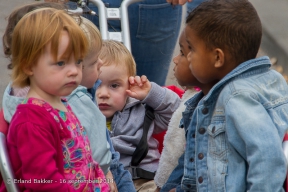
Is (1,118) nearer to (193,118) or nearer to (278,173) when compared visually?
(193,118)

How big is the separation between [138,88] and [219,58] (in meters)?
0.87

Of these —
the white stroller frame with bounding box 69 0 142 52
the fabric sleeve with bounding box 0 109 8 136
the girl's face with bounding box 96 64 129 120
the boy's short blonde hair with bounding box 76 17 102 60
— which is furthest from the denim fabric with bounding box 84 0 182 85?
the fabric sleeve with bounding box 0 109 8 136

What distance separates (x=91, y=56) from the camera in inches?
109

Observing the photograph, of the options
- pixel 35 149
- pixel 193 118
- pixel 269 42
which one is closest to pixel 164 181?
pixel 193 118

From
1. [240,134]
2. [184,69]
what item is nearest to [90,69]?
[184,69]

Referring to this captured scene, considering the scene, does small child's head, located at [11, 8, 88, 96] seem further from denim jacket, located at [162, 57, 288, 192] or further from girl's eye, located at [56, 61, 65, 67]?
denim jacket, located at [162, 57, 288, 192]

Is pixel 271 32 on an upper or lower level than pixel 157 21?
lower

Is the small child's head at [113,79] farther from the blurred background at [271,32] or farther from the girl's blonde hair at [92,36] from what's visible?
the blurred background at [271,32]

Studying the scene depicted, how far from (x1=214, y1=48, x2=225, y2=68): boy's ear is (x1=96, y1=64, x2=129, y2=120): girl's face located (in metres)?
0.88

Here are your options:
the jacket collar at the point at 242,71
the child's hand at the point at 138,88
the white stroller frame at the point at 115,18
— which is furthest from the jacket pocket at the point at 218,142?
the white stroller frame at the point at 115,18

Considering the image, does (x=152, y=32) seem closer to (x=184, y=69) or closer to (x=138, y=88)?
(x=138, y=88)

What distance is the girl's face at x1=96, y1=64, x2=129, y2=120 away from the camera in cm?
327

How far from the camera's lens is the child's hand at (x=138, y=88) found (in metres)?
3.27

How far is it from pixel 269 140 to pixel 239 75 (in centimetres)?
32
